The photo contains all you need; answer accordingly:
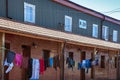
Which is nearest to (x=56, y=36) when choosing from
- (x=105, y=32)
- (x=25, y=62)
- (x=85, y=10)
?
(x=25, y=62)

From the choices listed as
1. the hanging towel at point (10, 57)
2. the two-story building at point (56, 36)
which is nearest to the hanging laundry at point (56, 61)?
the two-story building at point (56, 36)

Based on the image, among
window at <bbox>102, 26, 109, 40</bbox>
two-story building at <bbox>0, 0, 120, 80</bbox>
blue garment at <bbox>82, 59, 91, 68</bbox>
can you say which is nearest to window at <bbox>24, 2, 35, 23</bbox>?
two-story building at <bbox>0, 0, 120, 80</bbox>

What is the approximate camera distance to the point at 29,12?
70.6ft

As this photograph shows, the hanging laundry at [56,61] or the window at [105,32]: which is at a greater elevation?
the window at [105,32]

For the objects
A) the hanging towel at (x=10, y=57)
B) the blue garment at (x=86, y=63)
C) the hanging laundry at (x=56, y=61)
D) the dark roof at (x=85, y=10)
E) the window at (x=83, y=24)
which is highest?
the dark roof at (x=85, y=10)

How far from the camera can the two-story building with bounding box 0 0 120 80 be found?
17656 mm

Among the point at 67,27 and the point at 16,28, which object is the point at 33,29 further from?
the point at 67,27

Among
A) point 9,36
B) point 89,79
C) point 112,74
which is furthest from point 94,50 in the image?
point 9,36

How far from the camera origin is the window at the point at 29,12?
21062 mm

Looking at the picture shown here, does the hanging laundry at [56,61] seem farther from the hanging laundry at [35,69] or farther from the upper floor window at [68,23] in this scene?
the upper floor window at [68,23]

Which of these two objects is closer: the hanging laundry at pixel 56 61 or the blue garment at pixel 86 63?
the hanging laundry at pixel 56 61

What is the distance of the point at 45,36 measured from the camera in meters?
18.3

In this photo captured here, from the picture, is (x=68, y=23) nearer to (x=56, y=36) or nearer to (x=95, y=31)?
(x=95, y=31)

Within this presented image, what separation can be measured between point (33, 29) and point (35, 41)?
136 centimetres
